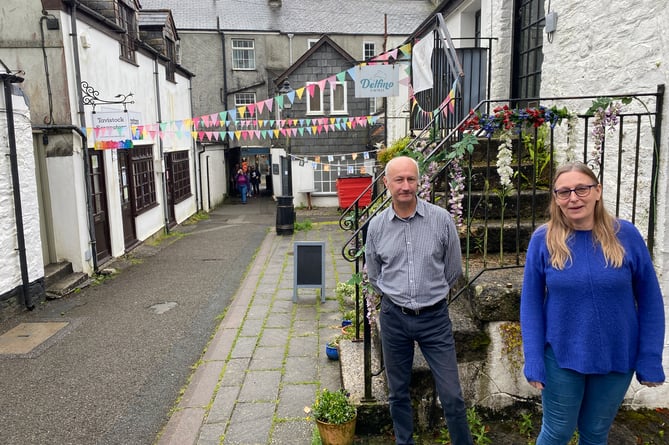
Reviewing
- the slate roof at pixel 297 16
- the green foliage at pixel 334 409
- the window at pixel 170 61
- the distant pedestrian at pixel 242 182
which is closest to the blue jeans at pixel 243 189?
the distant pedestrian at pixel 242 182

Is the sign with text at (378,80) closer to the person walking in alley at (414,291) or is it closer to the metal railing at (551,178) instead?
the metal railing at (551,178)

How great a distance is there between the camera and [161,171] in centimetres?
1388

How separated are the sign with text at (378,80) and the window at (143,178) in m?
6.32

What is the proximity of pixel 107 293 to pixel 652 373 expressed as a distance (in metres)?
7.83

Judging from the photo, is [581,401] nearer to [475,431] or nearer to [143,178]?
[475,431]

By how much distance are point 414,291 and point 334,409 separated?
1115 millimetres

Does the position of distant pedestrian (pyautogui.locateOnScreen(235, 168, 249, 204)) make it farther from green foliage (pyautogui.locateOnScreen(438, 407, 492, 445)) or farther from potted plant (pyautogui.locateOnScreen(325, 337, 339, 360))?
green foliage (pyautogui.locateOnScreen(438, 407, 492, 445))

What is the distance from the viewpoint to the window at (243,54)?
2577 cm

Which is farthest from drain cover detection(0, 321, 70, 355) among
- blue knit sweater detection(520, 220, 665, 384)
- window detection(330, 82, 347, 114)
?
window detection(330, 82, 347, 114)

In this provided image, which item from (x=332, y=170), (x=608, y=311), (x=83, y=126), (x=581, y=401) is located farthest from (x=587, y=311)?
(x=332, y=170)

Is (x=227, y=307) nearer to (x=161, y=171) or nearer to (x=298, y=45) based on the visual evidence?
(x=161, y=171)

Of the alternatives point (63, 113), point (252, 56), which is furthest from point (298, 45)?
point (63, 113)

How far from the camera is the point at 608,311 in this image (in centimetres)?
237

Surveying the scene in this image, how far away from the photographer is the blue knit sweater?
2361 mm
